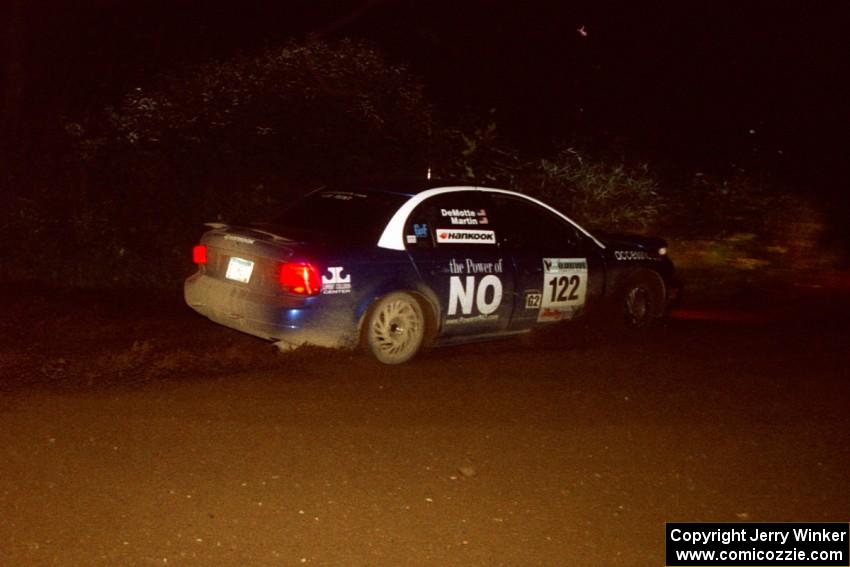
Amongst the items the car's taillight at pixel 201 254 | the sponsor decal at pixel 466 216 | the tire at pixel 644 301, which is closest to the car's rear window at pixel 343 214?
the sponsor decal at pixel 466 216

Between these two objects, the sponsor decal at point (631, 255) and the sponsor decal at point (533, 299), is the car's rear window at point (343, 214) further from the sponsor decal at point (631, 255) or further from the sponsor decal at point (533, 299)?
the sponsor decal at point (631, 255)

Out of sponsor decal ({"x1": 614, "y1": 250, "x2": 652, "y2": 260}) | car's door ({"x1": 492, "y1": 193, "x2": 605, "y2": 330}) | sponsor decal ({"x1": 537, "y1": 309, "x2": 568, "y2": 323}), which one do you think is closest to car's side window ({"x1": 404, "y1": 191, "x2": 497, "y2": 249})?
car's door ({"x1": 492, "y1": 193, "x2": 605, "y2": 330})

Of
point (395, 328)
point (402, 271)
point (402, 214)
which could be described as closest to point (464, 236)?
point (402, 214)

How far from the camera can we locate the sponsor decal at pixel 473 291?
8438 mm

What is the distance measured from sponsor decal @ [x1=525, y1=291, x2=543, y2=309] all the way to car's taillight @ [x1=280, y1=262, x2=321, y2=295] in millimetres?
2094

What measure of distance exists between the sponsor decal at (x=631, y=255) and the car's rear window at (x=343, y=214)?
2.41 metres

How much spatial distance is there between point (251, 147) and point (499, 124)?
5.45 meters

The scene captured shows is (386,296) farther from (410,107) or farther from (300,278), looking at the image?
(410,107)

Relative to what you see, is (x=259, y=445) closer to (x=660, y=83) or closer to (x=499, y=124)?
(x=499, y=124)

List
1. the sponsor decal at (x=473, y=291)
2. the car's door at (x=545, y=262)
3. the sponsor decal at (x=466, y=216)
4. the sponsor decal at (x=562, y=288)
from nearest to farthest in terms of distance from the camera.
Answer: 1. the sponsor decal at (x=473, y=291)
2. the sponsor decal at (x=466, y=216)
3. the car's door at (x=545, y=262)
4. the sponsor decal at (x=562, y=288)

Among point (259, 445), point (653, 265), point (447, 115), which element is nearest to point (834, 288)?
point (653, 265)

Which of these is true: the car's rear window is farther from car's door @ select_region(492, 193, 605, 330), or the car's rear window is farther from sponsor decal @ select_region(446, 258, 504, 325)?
car's door @ select_region(492, 193, 605, 330)

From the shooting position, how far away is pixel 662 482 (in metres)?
5.90

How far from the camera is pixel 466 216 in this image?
28.5 feet
